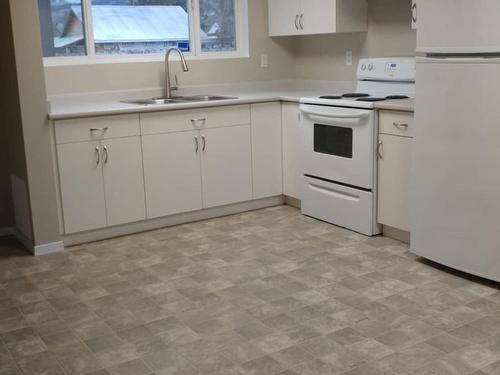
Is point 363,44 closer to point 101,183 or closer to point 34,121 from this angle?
point 101,183

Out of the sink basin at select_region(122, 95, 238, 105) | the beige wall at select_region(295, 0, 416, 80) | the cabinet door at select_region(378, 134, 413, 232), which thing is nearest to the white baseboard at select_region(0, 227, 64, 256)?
the sink basin at select_region(122, 95, 238, 105)

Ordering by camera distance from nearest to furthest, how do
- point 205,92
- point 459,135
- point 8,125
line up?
point 459,135 < point 8,125 < point 205,92

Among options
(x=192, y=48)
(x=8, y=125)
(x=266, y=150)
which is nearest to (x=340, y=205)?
(x=266, y=150)

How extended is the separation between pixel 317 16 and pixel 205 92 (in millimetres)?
1094

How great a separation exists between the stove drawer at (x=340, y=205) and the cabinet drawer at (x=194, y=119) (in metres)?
0.68

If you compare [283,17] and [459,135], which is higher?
[283,17]

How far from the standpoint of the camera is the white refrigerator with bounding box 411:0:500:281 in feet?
10.0

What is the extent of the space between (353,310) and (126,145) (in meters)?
1.97

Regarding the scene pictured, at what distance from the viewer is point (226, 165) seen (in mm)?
4668

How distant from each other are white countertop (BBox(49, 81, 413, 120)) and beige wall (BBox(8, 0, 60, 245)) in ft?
0.44

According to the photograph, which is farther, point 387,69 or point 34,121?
point 387,69

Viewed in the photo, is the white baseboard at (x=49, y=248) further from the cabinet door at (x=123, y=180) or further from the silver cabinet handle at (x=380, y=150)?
the silver cabinet handle at (x=380, y=150)

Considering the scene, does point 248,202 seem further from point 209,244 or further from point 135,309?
point 135,309

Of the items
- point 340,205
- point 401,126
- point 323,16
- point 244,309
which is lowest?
point 244,309
